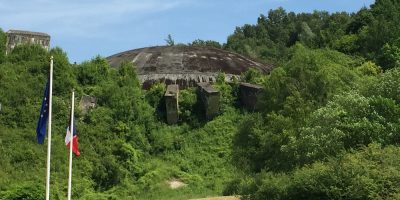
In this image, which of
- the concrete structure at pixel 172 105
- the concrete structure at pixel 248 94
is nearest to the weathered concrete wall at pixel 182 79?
the concrete structure at pixel 248 94

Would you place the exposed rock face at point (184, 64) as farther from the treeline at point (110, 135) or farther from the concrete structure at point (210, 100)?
the concrete structure at point (210, 100)

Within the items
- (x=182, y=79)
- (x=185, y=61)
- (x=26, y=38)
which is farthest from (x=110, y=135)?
(x=26, y=38)

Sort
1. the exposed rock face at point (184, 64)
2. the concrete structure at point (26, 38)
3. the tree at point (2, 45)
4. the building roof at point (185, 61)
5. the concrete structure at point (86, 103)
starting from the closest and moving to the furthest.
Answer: the concrete structure at point (86, 103) < the tree at point (2, 45) < the exposed rock face at point (184, 64) < the concrete structure at point (26, 38) < the building roof at point (185, 61)

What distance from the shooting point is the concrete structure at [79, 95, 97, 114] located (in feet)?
153

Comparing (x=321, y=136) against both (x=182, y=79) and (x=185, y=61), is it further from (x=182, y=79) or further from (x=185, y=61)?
(x=185, y=61)

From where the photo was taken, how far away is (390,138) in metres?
25.9

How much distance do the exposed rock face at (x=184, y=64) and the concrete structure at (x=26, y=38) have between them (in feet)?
19.8

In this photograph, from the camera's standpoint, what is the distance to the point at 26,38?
5625 cm

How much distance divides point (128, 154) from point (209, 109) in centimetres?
816

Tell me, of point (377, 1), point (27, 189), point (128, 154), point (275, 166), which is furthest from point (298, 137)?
point (377, 1)

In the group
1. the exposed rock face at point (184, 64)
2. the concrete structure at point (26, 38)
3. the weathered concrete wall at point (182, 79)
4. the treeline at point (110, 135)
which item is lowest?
the treeline at point (110, 135)

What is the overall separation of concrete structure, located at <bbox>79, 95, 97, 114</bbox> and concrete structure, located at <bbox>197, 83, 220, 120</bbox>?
7396 mm

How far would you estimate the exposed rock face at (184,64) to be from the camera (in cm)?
5428

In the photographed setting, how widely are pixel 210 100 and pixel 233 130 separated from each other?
2736 mm
